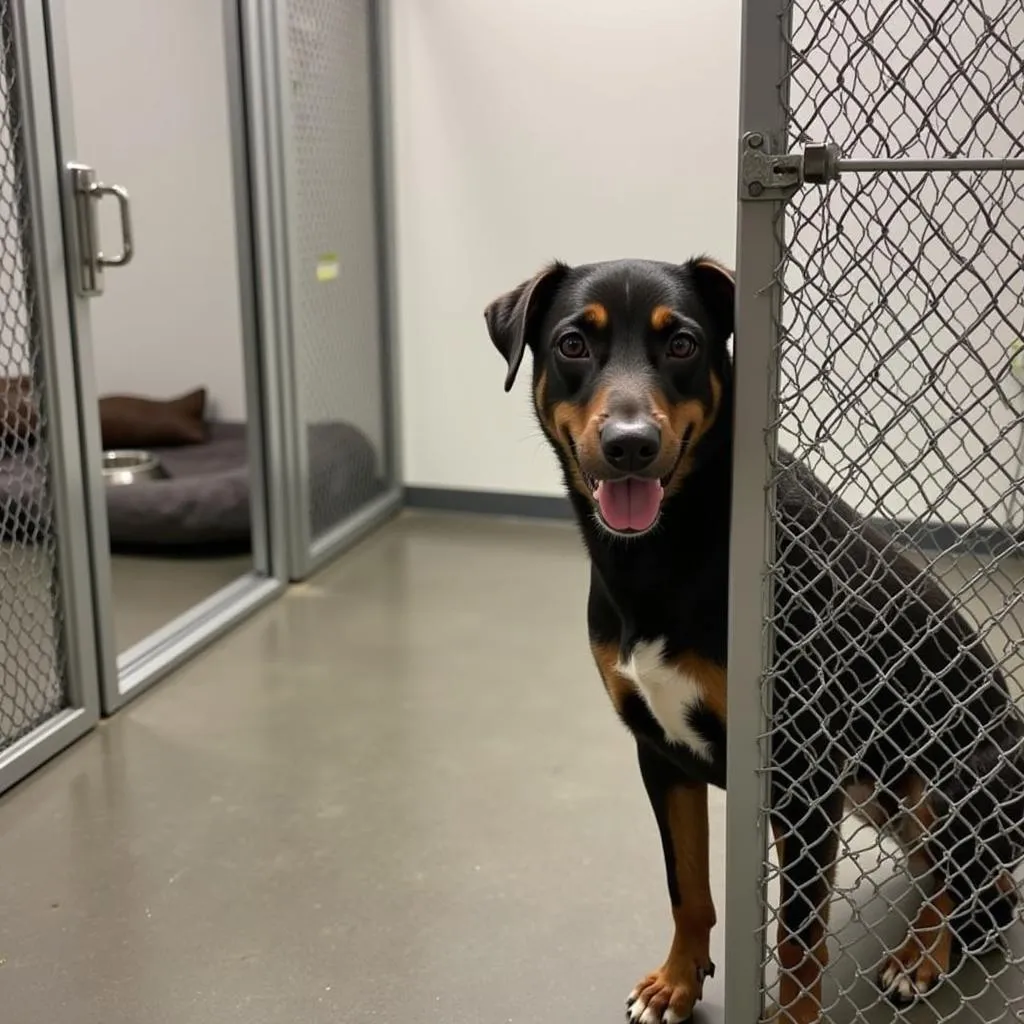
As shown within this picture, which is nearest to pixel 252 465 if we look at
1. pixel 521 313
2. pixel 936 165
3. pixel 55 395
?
pixel 55 395

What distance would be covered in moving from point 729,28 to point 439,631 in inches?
78.9

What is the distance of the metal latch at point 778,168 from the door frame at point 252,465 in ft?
5.77

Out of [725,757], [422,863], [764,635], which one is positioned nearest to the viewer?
[764,635]

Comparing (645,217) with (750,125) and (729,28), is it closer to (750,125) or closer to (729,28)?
(729,28)

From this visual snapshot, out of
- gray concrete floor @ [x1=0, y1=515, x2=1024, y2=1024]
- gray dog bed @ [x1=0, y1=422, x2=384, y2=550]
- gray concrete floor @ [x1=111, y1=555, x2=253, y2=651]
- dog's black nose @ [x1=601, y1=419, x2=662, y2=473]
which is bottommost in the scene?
gray concrete floor @ [x1=0, y1=515, x2=1024, y2=1024]

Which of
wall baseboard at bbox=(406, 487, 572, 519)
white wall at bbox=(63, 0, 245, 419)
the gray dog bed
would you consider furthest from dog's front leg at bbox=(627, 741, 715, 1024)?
white wall at bbox=(63, 0, 245, 419)

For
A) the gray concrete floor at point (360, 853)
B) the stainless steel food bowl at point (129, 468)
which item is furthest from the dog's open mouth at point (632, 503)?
the stainless steel food bowl at point (129, 468)

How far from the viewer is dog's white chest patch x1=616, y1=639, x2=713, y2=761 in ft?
5.18

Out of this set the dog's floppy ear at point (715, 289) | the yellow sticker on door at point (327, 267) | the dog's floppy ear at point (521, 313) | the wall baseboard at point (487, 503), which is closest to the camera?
the dog's floppy ear at point (715, 289)

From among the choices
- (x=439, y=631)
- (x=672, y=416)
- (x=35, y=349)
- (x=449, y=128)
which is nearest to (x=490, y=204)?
(x=449, y=128)

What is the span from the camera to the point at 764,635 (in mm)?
1445

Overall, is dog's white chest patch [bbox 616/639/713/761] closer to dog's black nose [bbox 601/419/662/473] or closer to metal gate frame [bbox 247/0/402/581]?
dog's black nose [bbox 601/419/662/473]

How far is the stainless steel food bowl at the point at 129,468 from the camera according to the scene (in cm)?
422

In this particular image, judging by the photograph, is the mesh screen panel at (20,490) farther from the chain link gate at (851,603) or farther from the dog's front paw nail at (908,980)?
the dog's front paw nail at (908,980)
